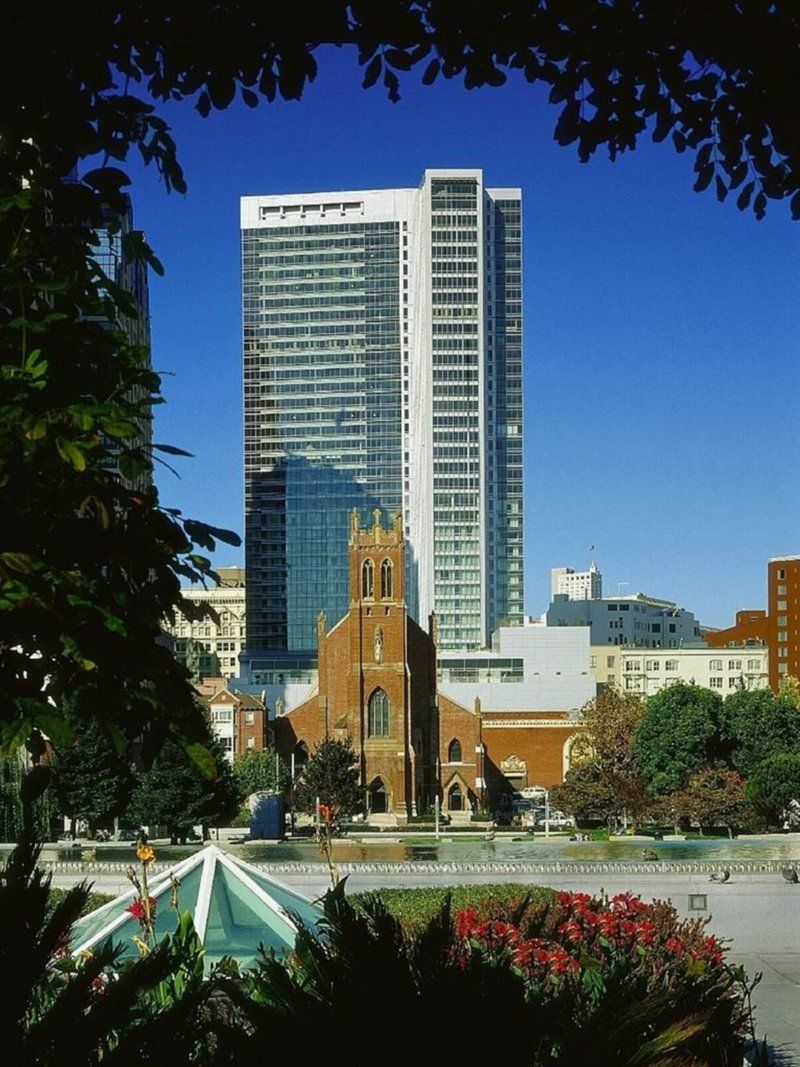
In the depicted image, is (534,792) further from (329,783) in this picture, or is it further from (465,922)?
(465,922)

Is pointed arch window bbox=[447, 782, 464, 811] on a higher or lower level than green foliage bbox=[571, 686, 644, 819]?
lower

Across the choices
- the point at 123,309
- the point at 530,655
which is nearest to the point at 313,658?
the point at 530,655

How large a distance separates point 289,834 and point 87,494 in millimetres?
54138

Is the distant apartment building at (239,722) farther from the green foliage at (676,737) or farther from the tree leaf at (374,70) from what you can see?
the tree leaf at (374,70)

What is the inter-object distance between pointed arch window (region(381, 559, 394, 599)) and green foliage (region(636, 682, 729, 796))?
1931cm

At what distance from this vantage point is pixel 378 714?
252 ft

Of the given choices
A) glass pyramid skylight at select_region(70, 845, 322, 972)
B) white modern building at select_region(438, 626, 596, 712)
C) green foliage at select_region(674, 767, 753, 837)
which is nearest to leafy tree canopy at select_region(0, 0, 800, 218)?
glass pyramid skylight at select_region(70, 845, 322, 972)

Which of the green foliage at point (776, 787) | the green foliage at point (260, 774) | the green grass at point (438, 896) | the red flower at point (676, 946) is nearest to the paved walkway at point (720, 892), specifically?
the green grass at point (438, 896)

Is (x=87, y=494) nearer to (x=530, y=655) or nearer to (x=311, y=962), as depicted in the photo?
(x=311, y=962)

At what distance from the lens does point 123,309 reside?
5.48 metres

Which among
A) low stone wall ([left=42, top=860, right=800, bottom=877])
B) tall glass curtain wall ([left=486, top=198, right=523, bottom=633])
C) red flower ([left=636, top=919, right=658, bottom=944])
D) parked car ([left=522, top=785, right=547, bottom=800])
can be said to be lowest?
parked car ([left=522, top=785, right=547, bottom=800])

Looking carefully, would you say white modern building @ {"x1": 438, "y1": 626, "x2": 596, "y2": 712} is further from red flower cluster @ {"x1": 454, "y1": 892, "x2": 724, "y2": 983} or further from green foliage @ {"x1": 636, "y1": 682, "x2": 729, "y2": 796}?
red flower cluster @ {"x1": 454, "y1": 892, "x2": 724, "y2": 983}

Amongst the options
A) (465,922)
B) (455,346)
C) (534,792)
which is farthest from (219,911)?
(455,346)

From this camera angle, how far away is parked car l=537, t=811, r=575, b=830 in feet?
201
